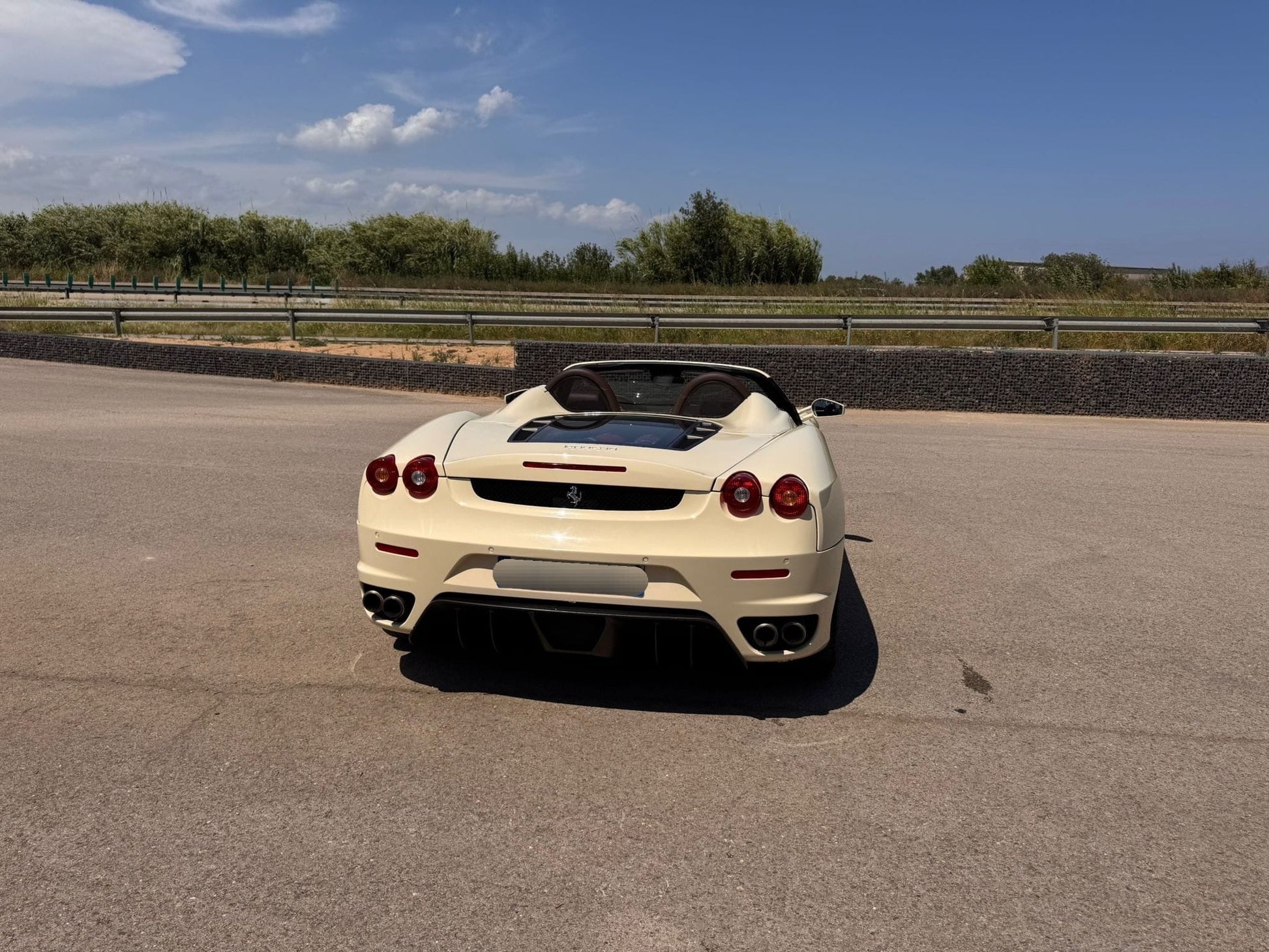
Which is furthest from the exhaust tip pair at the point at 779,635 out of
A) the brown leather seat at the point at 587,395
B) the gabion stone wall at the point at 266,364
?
the gabion stone wall at the point at 266,364

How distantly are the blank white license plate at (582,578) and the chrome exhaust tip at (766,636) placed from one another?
430mm

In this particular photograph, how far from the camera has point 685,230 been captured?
5341 centimetres

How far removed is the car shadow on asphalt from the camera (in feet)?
12.7

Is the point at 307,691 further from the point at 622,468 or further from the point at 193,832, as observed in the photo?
the point at 622,468

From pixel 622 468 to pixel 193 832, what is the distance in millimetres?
1746

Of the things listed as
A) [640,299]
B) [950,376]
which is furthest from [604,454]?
[640,299]

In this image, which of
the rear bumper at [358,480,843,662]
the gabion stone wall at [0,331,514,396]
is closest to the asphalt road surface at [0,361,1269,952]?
the rear bumper at [358,480,843,662]

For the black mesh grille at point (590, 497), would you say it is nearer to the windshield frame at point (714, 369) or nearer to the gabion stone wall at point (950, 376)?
the windshield frame at point (714, 369)

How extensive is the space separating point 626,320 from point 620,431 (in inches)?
664

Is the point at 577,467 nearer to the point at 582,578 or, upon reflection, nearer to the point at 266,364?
the point at 582,578

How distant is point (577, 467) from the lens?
145 inches

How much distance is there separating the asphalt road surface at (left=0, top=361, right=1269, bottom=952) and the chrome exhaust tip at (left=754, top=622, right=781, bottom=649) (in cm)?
30

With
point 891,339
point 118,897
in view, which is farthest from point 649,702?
point 891,339

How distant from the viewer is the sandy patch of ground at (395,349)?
2069 centimetres
